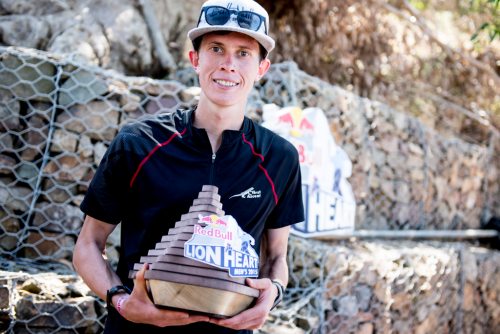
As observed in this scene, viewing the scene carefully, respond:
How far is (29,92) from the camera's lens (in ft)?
8.54

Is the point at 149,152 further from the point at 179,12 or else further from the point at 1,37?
the point at 179,12

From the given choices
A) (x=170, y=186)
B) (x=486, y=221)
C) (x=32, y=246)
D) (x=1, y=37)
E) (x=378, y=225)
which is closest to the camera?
(x=170, y=186)

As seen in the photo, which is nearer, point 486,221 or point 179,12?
point 179,12

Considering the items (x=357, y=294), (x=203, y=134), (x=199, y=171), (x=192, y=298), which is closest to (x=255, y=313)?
(x=192, y=298)

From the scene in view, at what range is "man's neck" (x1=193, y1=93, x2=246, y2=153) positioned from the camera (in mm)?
1494

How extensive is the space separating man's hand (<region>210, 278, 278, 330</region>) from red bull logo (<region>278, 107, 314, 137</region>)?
185 centimetres

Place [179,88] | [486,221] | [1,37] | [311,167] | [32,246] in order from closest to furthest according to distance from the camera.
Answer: [32,246] → [179,88] → [311,167] → [1,37] → [486,221]

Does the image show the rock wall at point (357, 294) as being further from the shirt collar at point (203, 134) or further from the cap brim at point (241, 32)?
the cap brim at point (241, 32)

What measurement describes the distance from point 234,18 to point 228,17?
20mm

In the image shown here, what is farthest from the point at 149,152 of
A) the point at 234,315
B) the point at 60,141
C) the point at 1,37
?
the point at 1,37

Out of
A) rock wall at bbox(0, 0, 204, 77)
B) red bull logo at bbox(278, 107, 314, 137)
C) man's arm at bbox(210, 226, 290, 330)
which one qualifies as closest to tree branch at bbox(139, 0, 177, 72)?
rock wall at bbox(0, 0, 204, 77)

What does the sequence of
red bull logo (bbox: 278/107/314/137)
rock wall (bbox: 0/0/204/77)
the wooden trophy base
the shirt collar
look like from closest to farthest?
the wooden trophy base < the shirt collar < red bull logo (bbox: 278/107/314/137) < rock wall (bbox: 0/0/204/77)

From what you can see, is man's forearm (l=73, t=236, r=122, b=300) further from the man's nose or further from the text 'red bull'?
the man's nose

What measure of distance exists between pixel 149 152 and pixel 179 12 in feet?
12.6
